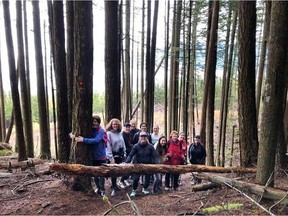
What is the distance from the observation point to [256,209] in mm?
5359

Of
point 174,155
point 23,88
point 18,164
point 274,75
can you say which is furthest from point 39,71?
point 274,75

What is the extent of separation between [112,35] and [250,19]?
3.98m

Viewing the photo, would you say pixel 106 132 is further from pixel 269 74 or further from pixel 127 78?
pixel 127 78

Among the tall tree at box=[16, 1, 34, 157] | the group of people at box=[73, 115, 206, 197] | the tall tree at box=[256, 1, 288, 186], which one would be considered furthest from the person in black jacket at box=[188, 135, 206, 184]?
the tall tree at box=[16, 1, 34, 157]

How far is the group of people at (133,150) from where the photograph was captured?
7.23 m

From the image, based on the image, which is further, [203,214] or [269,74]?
[203,214]

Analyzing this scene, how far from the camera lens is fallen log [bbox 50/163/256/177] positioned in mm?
6402

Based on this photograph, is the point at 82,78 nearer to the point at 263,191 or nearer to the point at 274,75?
the point at 274,75

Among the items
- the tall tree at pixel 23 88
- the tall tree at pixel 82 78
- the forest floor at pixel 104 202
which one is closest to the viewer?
the forest floor at pixel 104 202

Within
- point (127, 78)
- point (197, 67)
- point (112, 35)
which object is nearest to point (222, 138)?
point (127, 78)

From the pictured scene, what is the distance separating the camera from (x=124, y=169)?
7043 millimetres

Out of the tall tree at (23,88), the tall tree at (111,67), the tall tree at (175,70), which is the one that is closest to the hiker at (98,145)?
the tall tree at (111,67)

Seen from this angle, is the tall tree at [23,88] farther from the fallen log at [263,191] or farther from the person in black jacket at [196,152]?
the fallen log at [263,191]

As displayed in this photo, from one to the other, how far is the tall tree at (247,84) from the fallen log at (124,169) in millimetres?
514
